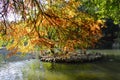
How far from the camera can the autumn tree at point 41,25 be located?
556 centimetres

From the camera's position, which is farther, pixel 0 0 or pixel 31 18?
pixel 31 18

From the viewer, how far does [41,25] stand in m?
6.31

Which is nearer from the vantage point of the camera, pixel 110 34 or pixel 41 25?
pixel 41 25

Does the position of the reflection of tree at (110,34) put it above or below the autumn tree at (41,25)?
above

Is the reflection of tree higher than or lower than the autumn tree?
higher

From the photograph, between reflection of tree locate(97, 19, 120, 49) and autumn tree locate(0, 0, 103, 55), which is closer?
autumn tree locate(0, 0, 103, 55)

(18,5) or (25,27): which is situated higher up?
(18,5)

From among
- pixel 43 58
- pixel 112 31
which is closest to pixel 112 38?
pixel 112 31

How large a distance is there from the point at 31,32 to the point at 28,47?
91cm

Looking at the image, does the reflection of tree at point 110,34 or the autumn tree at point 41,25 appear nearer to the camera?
the autumn tree at point 41,25

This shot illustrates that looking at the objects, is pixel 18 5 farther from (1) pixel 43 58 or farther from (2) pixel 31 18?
(1) pixel 43 58

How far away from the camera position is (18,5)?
5.43 meters

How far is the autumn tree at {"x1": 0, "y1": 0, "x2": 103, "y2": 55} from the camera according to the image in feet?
18.2

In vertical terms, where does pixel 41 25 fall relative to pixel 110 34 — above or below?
below
